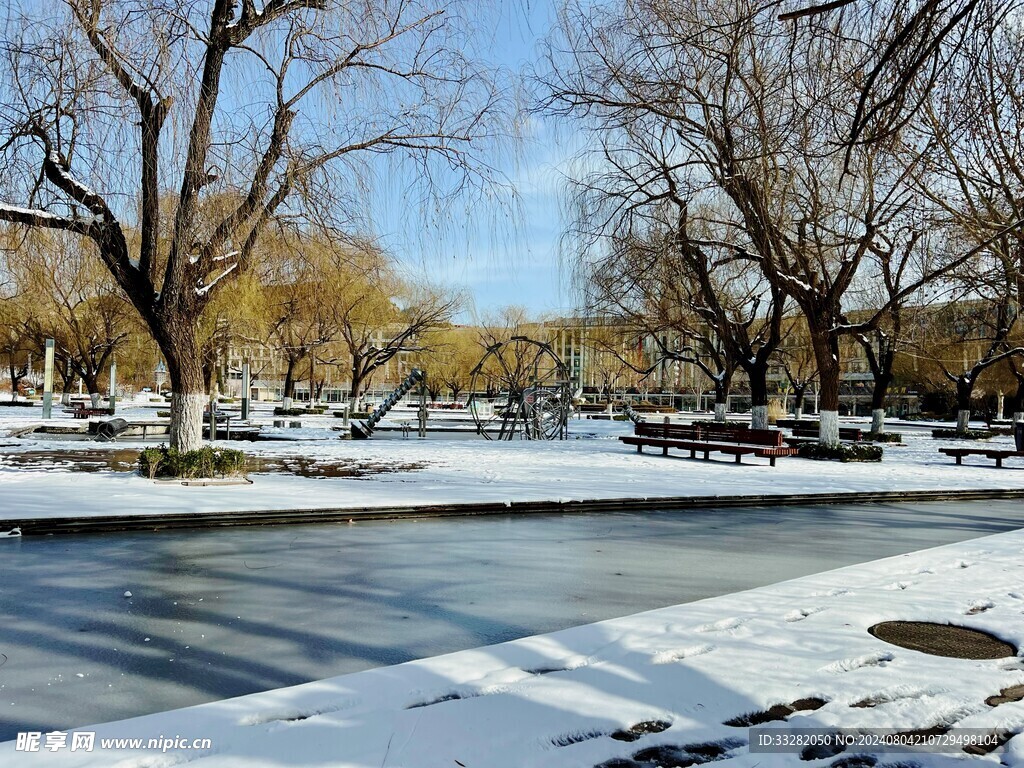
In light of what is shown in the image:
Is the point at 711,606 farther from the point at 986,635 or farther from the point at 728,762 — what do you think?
the point at 728,762

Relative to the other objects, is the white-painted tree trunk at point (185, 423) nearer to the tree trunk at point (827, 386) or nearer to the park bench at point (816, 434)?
the tree trunk at point (827, 386)

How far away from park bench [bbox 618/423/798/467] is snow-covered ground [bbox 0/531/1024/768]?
1176 centimetres

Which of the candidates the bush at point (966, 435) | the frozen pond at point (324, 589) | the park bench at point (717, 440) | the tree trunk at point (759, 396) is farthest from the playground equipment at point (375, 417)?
the bush at point (966, 435)

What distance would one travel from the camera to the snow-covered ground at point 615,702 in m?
2.93

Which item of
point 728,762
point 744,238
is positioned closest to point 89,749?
point 728,762

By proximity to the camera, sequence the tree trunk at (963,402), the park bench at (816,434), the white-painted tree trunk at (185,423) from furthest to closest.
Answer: the tree trunk at (963,402), the park bench at (816,434), the white-painted tree trunk at (185,423)

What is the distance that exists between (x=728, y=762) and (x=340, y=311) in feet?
120

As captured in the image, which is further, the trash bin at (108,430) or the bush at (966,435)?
the bush at (966,435)

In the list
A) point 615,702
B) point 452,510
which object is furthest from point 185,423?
point 615,702

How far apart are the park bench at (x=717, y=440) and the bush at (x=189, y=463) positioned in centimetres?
1021

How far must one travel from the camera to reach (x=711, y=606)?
4996 mm

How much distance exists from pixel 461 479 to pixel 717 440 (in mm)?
9377

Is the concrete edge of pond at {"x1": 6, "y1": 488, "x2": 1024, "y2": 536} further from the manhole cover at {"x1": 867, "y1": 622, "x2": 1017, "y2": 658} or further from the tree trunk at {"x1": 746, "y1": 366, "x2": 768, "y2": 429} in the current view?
the tree trunk at {"x1": 746, "y1": 366, "x2": 768, "y2": 429}

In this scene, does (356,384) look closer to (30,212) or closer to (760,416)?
(760,416)
